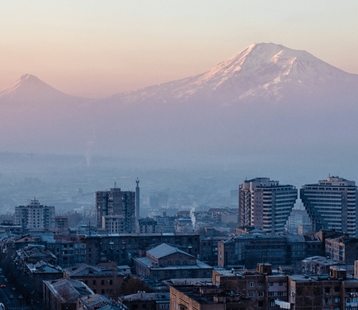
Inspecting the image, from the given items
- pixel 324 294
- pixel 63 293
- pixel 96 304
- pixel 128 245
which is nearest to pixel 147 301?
pixel 96 304

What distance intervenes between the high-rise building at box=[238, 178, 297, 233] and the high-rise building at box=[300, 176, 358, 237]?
6.70 ft

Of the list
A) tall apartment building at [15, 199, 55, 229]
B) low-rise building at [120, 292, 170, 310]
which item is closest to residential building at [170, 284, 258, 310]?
low-rise building at [120, 292, 170, 310]

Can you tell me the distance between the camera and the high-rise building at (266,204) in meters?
92.8

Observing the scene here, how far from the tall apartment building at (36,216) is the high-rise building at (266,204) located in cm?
1813

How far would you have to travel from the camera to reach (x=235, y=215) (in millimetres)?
129500

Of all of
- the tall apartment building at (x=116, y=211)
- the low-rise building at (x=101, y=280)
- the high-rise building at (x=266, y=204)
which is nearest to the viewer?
the low-rise building at (x=101, y=280)

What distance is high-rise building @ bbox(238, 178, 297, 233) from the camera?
9281 centimetres

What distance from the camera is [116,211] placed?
10138cm

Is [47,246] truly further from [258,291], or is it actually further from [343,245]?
[258,291]

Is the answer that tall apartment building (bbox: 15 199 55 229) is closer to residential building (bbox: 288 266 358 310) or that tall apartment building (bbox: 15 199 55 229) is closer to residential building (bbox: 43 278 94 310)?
residential building (bbox: 43 278 94 310)

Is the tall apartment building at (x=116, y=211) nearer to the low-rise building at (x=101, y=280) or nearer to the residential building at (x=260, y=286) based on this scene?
the low-rise building at (x=101, y=280)

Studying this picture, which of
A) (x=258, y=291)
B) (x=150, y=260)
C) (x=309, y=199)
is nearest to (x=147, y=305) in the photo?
(x=258, y=291)

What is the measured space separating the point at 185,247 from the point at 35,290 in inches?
651

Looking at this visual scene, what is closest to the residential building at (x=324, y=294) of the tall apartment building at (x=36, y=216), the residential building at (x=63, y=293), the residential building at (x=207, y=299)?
the residential building at (x=207, y=299)
